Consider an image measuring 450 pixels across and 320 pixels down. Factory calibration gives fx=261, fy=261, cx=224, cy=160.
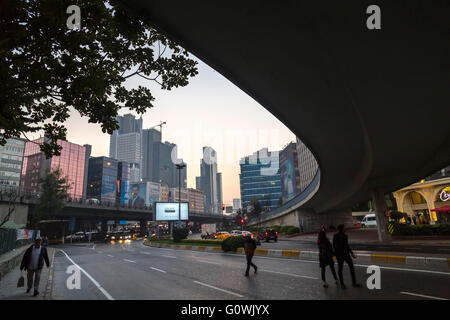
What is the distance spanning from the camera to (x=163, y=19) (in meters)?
6.68

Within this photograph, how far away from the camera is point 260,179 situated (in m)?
166

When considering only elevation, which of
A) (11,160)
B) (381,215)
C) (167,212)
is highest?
(11,160)

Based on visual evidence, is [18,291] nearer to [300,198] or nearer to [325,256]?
[325,256]

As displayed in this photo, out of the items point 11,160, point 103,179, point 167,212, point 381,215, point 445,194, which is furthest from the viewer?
point 103,179

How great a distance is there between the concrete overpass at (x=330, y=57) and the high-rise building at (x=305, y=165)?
92890 mm

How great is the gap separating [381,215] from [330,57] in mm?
24002

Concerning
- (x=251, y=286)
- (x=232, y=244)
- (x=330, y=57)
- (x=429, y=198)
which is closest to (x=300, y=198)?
(x=232, y=244)

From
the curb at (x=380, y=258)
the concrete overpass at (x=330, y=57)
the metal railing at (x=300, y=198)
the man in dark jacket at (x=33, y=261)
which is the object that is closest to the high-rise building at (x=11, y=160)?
the metal railing at (x=300, y=198)

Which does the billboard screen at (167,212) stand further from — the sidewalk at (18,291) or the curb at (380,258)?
the sidewalk at (18,291)

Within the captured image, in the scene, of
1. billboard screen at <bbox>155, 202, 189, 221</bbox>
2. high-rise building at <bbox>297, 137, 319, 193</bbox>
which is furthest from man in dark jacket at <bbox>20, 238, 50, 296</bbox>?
high-rise building at <bbox>297, 137, 319, 193</bbox>

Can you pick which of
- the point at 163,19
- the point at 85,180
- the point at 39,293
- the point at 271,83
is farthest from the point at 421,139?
the point at 85,180

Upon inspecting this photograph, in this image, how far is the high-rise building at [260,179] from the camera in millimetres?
162375

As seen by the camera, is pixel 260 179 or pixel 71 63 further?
pixel 260 179

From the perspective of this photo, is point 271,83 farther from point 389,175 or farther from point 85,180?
point 85,180
